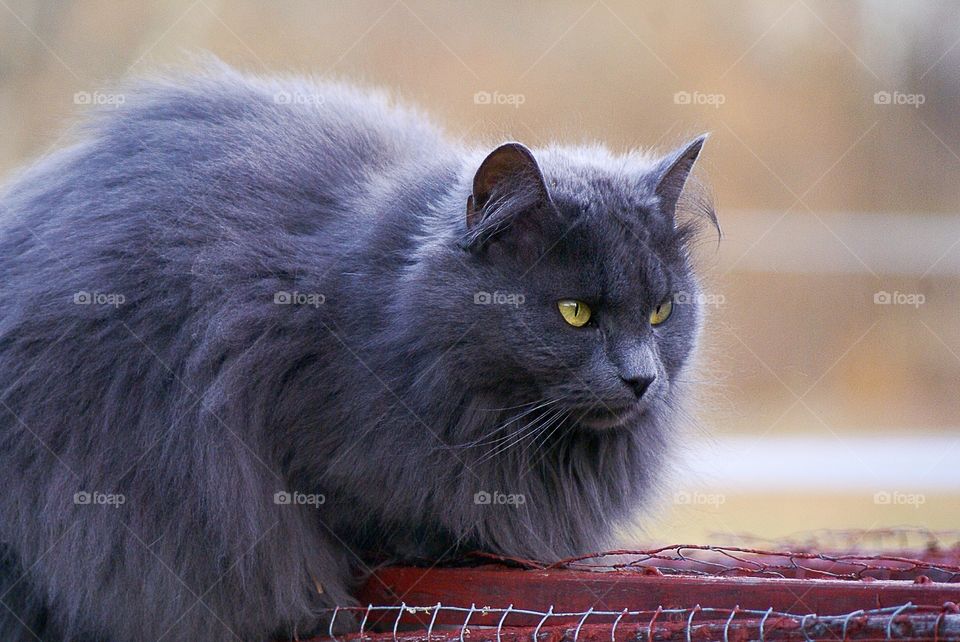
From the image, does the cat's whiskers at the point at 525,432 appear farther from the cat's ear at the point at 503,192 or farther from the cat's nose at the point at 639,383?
the cat's ear at the point at 503,192

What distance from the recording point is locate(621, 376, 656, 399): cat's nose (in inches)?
70.7

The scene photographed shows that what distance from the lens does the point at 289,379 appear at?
1971mm

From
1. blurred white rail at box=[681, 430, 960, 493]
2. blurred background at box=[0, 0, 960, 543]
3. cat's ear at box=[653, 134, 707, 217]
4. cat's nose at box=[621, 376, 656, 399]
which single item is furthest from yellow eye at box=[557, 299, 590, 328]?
blurred background at box=[0, 0, 960, 543]

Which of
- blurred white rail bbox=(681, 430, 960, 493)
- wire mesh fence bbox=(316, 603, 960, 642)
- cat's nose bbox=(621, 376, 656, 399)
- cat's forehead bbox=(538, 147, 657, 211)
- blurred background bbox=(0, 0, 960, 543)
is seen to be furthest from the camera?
blurred background bbox=(0, 0, 960, 543)

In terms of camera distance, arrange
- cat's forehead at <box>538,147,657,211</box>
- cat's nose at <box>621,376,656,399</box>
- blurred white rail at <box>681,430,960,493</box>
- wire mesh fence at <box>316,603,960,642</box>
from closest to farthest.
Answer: wire mesh fence at <box>316,603,960,642</box> < cat's nose at <box>621,376,656,399</box> < cat's forehead at <box>538,147,657,211</box> < blurred white rail at <box>681,430,960,493</box>

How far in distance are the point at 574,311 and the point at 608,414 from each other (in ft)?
0.71

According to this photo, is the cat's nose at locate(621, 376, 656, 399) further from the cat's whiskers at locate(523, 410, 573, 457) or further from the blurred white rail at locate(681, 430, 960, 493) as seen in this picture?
the blurred white rail at locate(681, 430, 960, 493)

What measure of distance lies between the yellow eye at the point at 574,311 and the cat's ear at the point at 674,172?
0.33 meters

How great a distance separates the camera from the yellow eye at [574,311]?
1846 mm

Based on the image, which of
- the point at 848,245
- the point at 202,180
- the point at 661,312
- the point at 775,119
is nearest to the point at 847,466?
the point at 848,245

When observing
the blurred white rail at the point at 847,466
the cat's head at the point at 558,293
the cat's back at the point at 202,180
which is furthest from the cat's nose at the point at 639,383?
the blurred white rail at the point at 847,466

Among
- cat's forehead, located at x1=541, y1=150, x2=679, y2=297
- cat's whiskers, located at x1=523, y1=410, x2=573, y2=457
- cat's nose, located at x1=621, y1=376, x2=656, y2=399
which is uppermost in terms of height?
cat's forehead, located at x1=541, y1=150, x2=679, y2=297

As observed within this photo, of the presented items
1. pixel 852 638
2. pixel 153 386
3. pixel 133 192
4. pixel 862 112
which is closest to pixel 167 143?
pixel 133 192

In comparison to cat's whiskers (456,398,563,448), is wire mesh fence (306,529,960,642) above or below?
below
